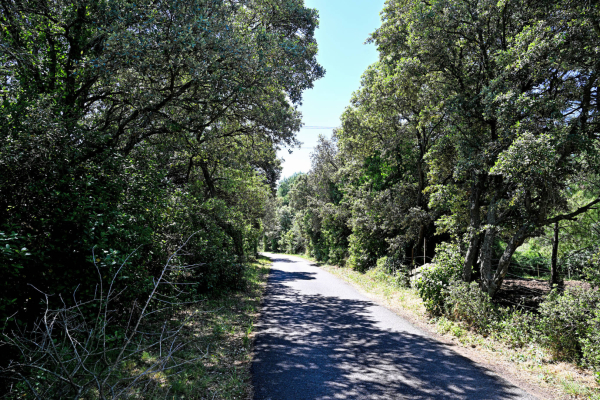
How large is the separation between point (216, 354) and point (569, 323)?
6.69 metres

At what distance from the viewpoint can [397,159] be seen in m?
16.2

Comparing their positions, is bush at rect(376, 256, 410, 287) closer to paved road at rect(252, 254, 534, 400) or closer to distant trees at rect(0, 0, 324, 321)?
paved road at rect(252, 254, 534, 400)

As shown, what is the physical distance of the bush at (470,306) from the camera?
7043 millimetres

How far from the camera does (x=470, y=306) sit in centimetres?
734

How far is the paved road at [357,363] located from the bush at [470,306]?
1.21 meters

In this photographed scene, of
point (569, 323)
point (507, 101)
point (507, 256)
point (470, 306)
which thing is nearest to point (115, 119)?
point (507, 101)

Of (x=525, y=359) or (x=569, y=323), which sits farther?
(x=525, y=359)

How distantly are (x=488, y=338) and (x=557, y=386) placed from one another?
6.39 ft

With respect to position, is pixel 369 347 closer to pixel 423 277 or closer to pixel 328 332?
pixel 328 332

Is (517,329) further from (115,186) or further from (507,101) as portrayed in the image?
(115,186)

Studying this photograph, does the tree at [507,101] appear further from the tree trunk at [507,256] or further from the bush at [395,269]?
the bush at [395,269]

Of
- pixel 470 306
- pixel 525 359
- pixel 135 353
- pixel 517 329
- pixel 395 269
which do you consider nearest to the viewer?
pixel 135 353

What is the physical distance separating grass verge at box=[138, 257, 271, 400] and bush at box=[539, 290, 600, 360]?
225 inches

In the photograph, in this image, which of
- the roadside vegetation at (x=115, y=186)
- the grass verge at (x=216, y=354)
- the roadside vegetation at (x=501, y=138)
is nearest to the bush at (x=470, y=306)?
the roadside vegetation at (x=501, y=138)
